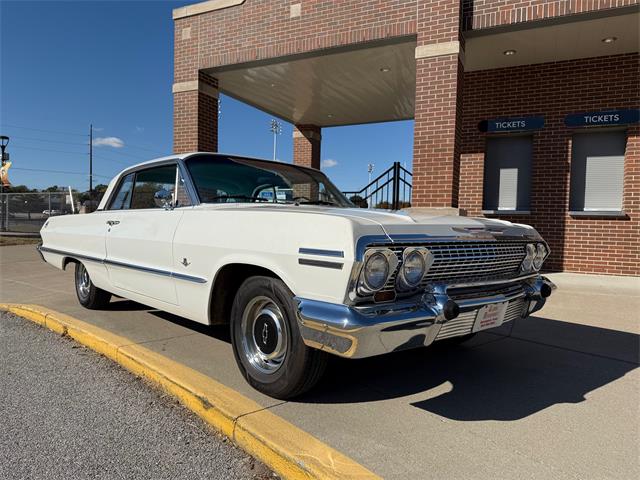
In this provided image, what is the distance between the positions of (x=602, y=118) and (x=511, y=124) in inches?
58.6

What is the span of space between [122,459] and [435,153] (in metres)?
6.14

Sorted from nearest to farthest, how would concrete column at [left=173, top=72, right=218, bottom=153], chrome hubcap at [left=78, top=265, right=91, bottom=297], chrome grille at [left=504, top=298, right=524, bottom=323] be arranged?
1. chrome grille at [left=504, top=298, right=524, bottom=323]
2. chrome hubcap at [left=78, top=265, right=91, bottom=297]
3. concrete column at [left=173, top=72, right=218, bottom=153]

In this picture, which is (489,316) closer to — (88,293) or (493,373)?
(493,373)

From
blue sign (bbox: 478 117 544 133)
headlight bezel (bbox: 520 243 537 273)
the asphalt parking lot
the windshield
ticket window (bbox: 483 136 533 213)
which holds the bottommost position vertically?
the asphalt parking lot

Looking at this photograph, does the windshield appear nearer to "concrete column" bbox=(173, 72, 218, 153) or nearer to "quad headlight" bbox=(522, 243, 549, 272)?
"quad headlight" bbox=(522, 243, 549, 272)

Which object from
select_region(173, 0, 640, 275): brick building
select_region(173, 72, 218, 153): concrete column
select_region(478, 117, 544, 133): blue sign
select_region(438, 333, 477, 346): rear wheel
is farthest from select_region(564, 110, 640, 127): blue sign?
select_region(173, 72, 218, 153): concrete column

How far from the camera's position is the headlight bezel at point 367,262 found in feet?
7.86

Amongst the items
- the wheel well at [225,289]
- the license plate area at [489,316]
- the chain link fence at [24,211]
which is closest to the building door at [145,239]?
the wheel well at [225,289]

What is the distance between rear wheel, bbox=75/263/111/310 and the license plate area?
415cm

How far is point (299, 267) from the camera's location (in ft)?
8.54

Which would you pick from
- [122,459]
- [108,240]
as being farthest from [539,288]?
[108,240]

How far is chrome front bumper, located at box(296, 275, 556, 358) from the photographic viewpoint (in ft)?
7.68

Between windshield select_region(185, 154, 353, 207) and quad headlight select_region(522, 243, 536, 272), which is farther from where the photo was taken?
windshield select_region(185, 154, 353, 207)

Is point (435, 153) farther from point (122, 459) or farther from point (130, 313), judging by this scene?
point (122, 459)
